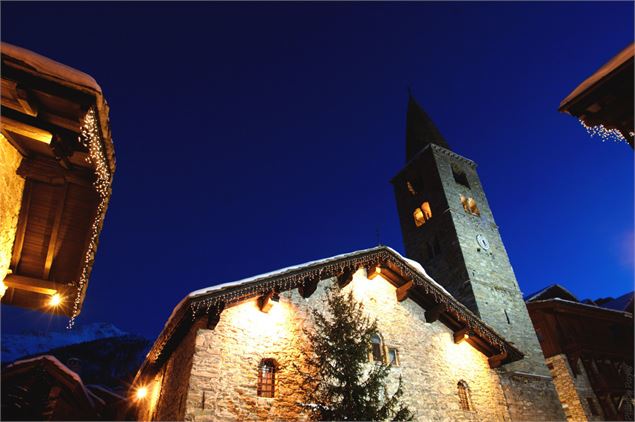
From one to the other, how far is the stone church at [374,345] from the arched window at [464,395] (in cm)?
3

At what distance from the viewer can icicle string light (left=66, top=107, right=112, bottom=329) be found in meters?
4.38

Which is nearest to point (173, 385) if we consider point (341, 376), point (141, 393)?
point (341, 376)

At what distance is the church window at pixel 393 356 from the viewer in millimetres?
12234

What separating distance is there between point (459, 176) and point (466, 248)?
7899mm

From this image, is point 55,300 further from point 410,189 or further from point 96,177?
point 410,189

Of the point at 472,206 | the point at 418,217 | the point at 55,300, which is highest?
the point at 418,217

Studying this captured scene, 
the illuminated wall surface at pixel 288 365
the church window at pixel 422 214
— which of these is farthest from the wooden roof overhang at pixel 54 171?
the church window at pixel 422 214

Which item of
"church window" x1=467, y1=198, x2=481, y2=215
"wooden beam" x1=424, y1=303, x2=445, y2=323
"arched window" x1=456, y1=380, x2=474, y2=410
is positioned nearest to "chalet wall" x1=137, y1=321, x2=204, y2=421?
"wooden beam" x1=424, y1=303, x2=445, y2=323

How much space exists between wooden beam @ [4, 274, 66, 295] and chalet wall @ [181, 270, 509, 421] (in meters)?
3.50

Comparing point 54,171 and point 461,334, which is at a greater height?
point 54,171

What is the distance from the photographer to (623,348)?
22.7m

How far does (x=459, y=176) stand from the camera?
28.2 m

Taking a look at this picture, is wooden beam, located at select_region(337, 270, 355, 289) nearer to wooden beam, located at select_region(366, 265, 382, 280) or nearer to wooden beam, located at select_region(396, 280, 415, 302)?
wooden beam, located at select_region(366, 265, 382, 280)

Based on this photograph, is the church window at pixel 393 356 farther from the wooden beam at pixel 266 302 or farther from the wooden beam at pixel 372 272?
the wooden beam at pixel 266 302
